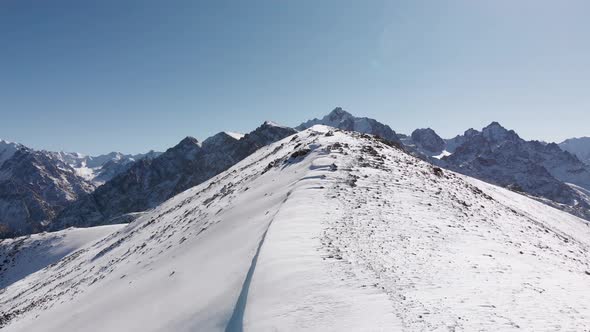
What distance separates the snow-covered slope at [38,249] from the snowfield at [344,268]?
4915 centimetres

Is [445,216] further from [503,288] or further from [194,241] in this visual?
[194,241]

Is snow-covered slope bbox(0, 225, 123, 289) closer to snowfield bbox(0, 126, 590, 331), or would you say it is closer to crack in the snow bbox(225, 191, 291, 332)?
snowfield bbox(0, 126, 590, 331)

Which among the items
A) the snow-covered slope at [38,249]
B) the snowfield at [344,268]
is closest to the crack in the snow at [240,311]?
the snowfield at [344,268]

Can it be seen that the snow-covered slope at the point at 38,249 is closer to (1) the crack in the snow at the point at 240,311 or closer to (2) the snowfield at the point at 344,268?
(2) the snowfield at the point at 344,268

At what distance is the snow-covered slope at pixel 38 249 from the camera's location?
224ft

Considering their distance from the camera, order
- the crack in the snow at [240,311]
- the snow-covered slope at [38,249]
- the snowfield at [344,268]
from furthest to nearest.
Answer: the snow-covered slope at [38,249] < the snowfield at [344,268] < the crack in the snow at [240,311]

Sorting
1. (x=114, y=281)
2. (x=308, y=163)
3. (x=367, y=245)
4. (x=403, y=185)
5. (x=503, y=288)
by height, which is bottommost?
(x=114, y=281)

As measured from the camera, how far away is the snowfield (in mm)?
8617

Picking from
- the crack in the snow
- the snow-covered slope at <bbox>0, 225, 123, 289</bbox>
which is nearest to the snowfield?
the crack in the snow

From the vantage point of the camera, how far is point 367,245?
13.2m

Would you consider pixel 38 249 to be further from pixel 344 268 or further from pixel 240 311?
pixel 344 268

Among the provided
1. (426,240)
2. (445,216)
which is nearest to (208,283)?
(426,240)

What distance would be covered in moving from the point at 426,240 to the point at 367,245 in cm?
310

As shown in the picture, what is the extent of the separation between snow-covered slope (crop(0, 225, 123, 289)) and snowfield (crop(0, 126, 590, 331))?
161 ft
